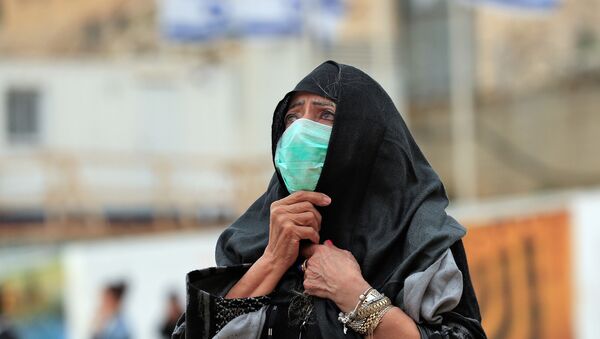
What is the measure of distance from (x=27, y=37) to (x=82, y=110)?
1.15m

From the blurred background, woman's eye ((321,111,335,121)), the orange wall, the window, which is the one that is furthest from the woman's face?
the window

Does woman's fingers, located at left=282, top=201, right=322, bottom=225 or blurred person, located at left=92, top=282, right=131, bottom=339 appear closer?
woman's fingers, located at left=282, top=201, right=322, bottom=225

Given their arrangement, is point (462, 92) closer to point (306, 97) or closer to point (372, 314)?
point (306, 97)

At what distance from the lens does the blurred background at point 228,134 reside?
869cm

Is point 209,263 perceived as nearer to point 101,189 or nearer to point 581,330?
point 581,330

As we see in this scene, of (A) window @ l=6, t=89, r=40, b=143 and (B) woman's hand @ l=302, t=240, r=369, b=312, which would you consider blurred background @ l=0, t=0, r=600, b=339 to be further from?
(B) woman's hand @ l=302, t=240, r=369, b=312

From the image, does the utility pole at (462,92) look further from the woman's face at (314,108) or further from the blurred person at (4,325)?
the woman's face at (314,108)

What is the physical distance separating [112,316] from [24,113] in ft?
21.2

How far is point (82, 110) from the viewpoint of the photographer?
1435 cm

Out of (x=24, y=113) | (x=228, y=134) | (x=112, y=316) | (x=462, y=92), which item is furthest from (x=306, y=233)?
(x=462, y=92)

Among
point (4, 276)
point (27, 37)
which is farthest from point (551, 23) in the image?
point (4, 276)

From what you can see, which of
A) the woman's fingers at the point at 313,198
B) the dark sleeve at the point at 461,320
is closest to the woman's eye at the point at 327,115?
the woman's fingers at the point at 313,198

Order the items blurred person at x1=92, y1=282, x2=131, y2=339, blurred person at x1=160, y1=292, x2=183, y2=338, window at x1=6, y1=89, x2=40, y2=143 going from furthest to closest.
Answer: window at x1=6, y1=89, x2=40, y2=143, blurred person at x1=160, y1=292, x2=183, y2=338, blurred person at x1=92, y1=282, x2=131, y2=339

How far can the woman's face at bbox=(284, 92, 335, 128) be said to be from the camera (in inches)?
108
